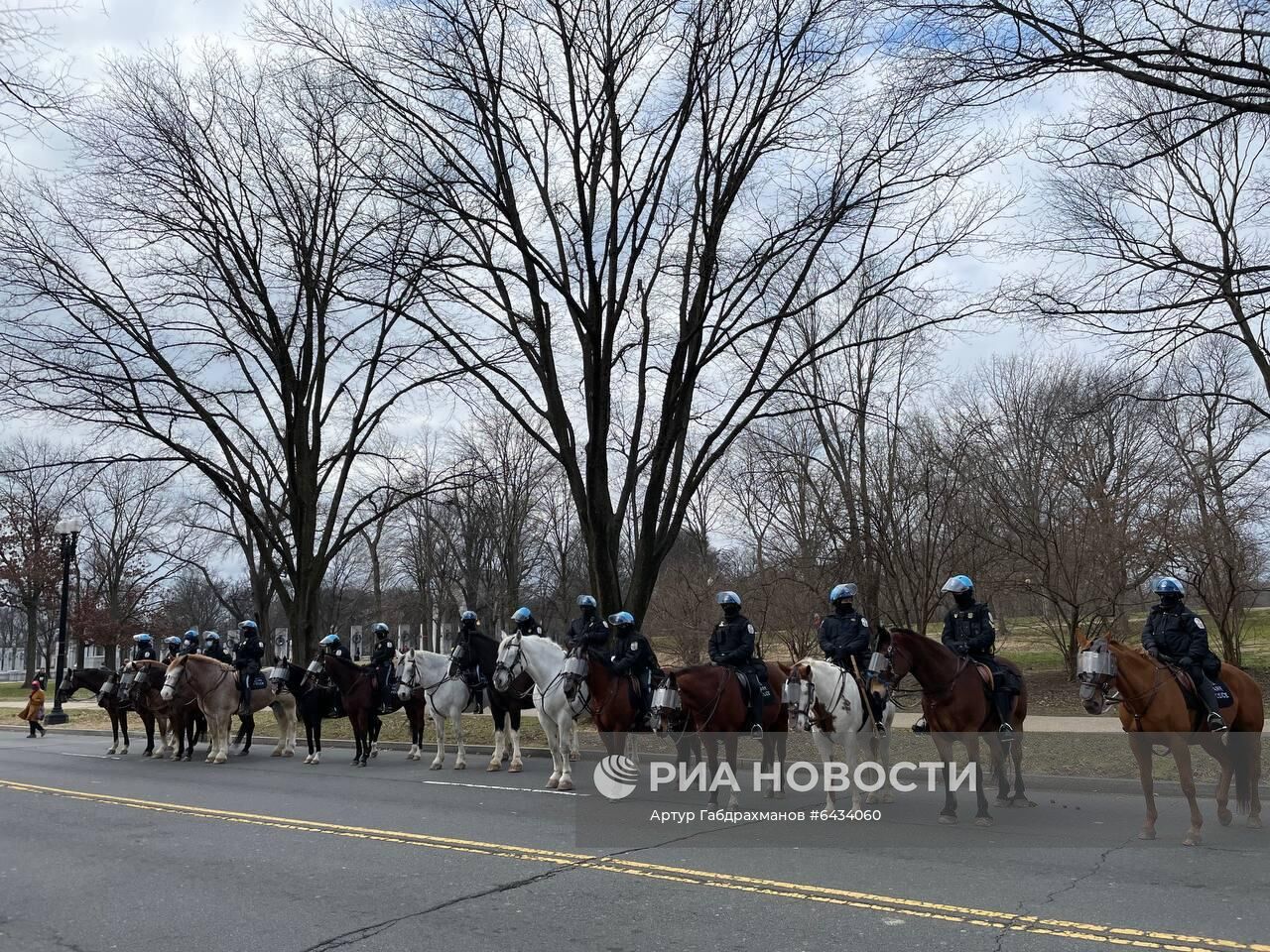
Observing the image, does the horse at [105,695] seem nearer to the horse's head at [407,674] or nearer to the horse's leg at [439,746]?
the horse's head at [407,674]

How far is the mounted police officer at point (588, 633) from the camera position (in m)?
13.8

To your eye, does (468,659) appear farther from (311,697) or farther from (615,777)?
(615,777)

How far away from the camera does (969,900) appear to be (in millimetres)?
7406

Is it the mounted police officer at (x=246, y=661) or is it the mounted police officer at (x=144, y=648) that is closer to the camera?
the mounted police officer at (x=246, y=661)

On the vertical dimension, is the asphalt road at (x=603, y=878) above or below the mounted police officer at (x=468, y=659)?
below

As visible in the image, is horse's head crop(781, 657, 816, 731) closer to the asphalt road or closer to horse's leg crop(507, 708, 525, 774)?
the asphalt road

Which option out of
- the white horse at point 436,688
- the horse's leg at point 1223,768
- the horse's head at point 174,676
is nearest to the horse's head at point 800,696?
the horse's leg at point 1223,768

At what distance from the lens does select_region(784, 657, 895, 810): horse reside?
1099 cm

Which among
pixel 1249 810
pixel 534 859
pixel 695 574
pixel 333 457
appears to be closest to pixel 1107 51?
pixel 1249 810

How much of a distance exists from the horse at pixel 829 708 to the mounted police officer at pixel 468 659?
6934mm

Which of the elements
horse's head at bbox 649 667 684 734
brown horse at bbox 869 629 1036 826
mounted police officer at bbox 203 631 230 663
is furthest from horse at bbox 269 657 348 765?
brown horse at bbox 869 629 1036 826

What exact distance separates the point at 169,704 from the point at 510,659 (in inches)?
362

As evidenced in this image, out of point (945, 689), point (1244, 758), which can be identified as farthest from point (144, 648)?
point (1244, 758)

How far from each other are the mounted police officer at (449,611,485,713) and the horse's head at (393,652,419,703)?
81 cm
